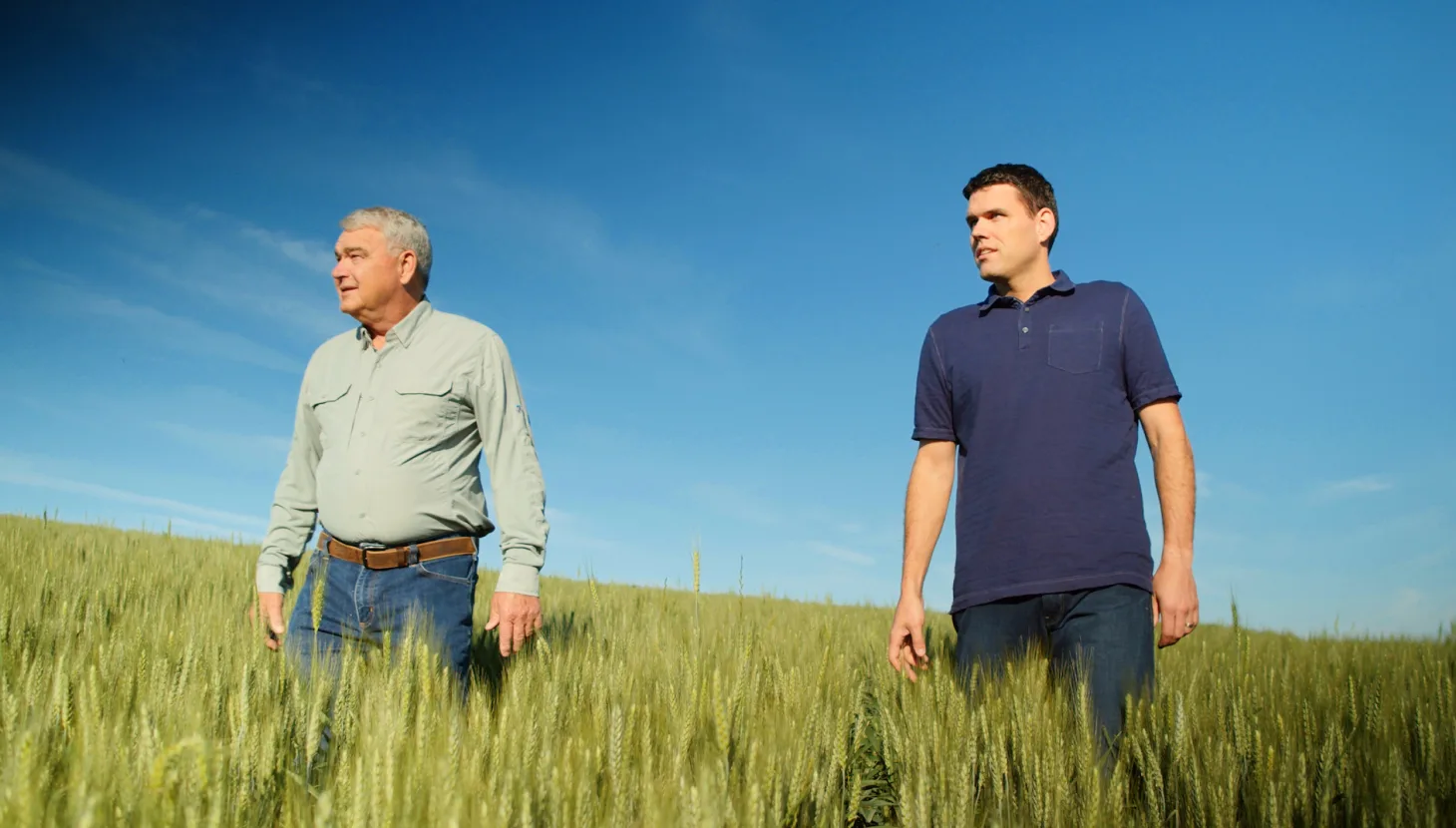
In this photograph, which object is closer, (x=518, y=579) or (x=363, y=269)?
(x=518, y=579)

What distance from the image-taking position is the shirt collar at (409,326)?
143 inches

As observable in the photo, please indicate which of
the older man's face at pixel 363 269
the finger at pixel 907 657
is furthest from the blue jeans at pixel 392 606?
the finger at pixel 907 657

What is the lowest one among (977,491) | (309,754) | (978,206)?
(309,754)

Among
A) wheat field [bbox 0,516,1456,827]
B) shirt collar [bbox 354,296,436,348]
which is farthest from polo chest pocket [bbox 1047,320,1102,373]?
shirt collar [bbox 354,296,436,348]

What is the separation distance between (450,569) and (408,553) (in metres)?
0.16

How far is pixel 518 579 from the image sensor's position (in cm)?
323

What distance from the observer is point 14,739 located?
1.96m

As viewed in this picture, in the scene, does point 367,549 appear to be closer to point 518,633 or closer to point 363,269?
point 518,633

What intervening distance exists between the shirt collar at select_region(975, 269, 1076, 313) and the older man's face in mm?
2340

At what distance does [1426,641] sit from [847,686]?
8.77 meters

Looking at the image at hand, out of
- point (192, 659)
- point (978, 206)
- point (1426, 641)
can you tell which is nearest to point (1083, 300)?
point (978, 206)

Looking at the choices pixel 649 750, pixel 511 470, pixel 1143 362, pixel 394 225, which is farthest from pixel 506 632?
pixel 1143 362

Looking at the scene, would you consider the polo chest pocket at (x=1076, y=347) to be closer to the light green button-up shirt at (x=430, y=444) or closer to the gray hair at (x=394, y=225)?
the light green button-up shirt at (x=430, y=444)

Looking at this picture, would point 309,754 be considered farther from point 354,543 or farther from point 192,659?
point 354,543
